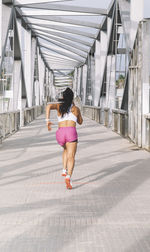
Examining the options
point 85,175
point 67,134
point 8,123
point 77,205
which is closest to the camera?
point 77,205

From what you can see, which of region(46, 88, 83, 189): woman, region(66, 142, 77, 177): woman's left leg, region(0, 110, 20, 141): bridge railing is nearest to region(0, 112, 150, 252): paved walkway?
region(66, 142, 77, 177): woman's left leg

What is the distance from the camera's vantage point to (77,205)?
484cm

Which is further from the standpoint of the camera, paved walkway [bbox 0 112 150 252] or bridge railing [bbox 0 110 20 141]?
bridge railing [bbox 0 110 20 141]

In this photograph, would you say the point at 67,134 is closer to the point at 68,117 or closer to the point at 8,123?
the point at 68,117

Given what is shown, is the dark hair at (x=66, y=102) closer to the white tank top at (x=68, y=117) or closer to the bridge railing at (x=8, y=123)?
the white tank top at (x=68, y=117)

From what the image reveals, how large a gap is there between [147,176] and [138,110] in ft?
13.4

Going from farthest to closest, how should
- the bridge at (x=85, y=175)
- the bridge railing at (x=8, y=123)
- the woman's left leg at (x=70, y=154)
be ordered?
the bridge railing at (x=8, y=123) → the woman's left leg at (x=70, y=154) → the bridge at (x=85, y=175)

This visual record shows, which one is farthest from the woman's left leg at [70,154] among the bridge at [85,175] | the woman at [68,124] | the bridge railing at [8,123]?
the bridge railing at [8,123]

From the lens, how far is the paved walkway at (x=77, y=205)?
3539 mm

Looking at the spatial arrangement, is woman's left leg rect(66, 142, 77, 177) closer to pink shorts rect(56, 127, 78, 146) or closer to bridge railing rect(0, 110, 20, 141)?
pink shorts rect(56, 127, 78, 146)

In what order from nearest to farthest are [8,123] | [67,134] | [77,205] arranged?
[77,205] < [67,134] < [8,123]

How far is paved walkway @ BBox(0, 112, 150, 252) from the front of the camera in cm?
354

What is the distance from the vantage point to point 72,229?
389cm

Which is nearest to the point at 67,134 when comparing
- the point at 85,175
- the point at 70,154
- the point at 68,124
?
the point at 68,124
